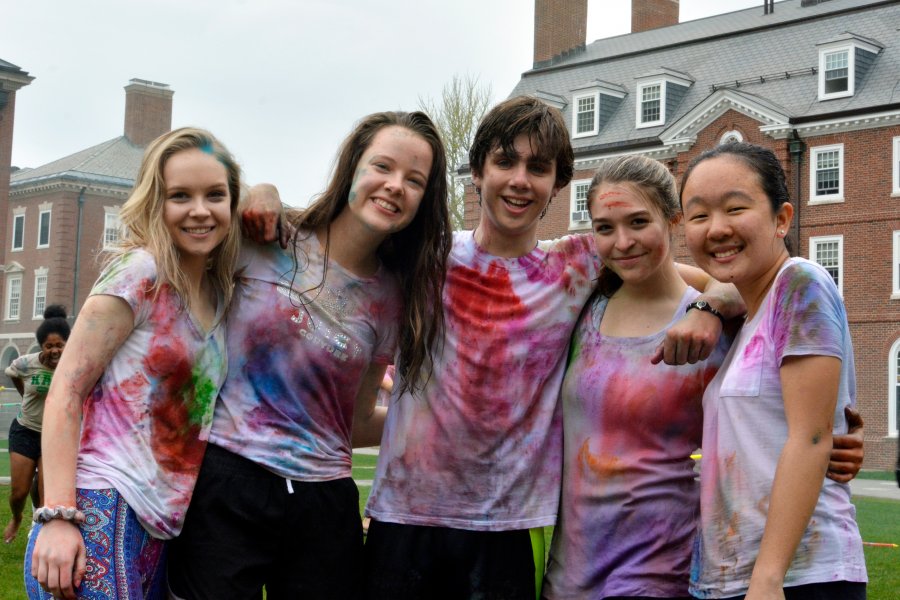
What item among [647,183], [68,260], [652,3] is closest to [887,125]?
[652,3]

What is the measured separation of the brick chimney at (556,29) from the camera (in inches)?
1761

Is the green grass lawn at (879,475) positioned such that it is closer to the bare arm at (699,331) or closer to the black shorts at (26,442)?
the black shorts at (26,442)

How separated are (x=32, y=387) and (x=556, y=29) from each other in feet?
121

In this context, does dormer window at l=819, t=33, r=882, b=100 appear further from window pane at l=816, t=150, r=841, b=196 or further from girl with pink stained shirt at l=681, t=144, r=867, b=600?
girl with pink stained shirt at l=681, t=144, r=867, b=600

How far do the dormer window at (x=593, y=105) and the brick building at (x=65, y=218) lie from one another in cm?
A: 2173

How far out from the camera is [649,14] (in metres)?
45.9

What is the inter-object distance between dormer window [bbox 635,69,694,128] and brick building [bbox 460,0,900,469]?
0.04 m

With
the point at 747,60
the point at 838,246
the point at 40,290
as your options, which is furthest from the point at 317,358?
the point at 40,290

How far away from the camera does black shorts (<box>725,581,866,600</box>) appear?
9.62ft

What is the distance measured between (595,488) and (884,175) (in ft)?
97.3

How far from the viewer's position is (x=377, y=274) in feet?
13.2

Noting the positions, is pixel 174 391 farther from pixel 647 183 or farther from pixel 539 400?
pixel 647 183

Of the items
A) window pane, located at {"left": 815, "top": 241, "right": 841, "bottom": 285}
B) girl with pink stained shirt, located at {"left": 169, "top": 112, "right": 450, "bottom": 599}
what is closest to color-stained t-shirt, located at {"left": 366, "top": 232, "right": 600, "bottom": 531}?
girl with pink stained shirt, located at {"left": 169, "top": 112, "right": 450, "bottom": 599}

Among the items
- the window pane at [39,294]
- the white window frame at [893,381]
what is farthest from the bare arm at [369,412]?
the window pane at [39,294]
